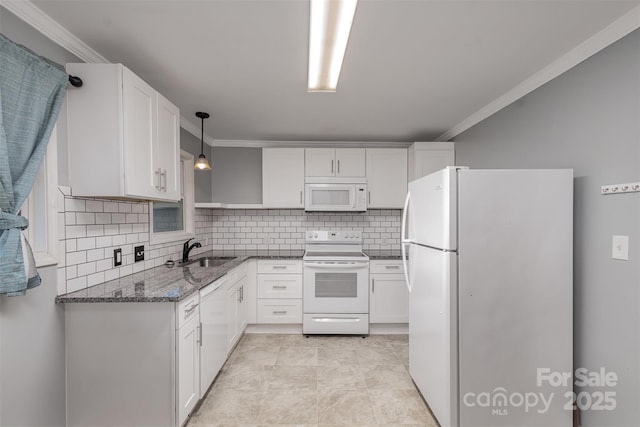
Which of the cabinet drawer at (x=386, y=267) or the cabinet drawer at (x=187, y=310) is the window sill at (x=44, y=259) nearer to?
the cabinet drawer at (x=187, y=310)

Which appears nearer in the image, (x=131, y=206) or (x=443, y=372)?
(x=443, y=372)

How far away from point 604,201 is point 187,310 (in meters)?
2.51

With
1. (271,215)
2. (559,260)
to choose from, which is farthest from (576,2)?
(271,215)

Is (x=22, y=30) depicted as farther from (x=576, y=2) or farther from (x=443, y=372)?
(x=443, y=372)

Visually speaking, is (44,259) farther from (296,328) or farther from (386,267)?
(386,267)

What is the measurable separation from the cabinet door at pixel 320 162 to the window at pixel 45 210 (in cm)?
247

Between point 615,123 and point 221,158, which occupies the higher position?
point 221,158

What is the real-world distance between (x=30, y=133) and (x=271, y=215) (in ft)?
8.90

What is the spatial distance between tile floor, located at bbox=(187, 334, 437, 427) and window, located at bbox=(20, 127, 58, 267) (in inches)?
54.7

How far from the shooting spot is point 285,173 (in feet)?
12.1

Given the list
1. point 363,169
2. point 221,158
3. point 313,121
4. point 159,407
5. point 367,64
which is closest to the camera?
point 159,407

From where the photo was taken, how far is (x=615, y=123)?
1.57 meters

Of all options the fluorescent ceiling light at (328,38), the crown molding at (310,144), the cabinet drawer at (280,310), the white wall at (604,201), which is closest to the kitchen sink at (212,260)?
the cabinet drawer at (280,310)

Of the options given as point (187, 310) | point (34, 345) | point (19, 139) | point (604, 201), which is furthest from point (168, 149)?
point (604, 201)
